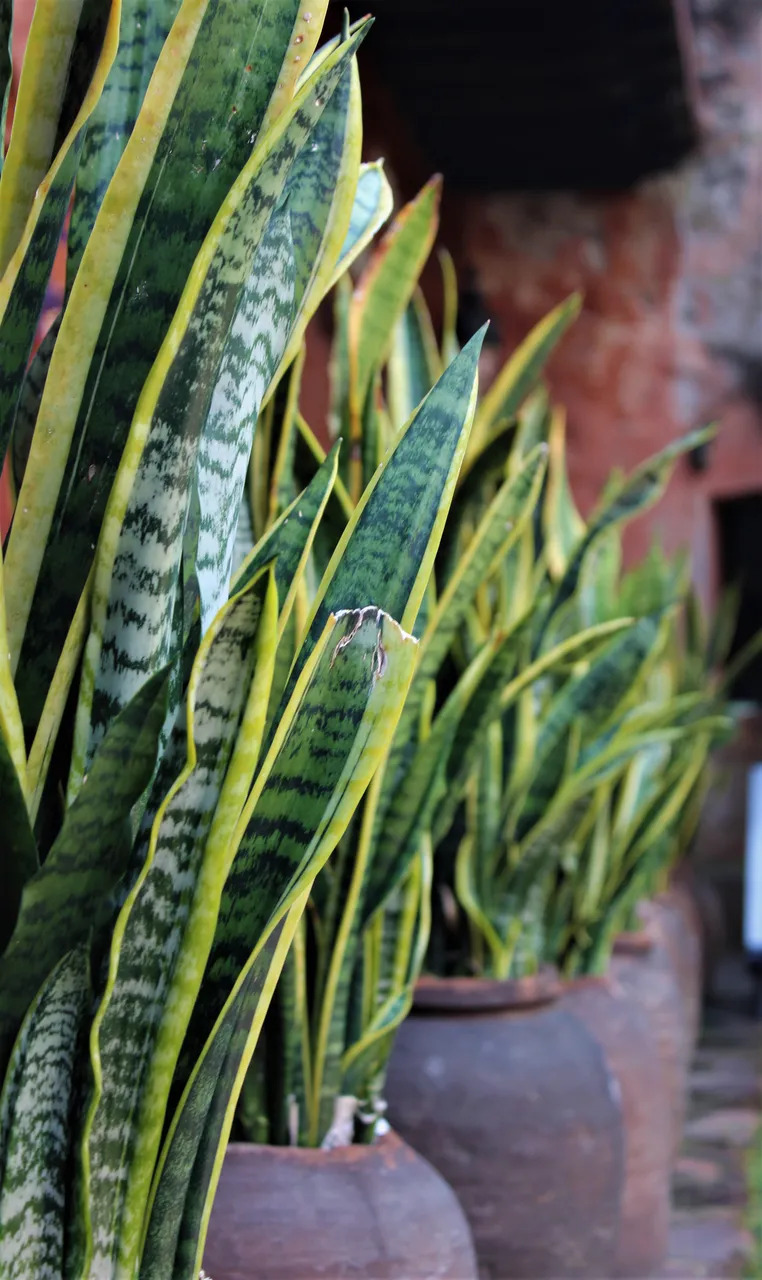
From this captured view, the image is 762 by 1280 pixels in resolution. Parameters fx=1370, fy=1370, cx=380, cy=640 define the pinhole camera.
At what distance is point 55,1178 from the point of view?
549mm

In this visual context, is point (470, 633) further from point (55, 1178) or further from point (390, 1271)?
point (55, 1178)

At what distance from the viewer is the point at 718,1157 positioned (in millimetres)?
→ 2334

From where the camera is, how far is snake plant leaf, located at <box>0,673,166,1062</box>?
1.64 ft

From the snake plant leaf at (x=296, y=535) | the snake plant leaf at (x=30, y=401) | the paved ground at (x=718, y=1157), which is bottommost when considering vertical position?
the paved ground at (x=718, y=1157)

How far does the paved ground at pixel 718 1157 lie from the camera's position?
1834mm

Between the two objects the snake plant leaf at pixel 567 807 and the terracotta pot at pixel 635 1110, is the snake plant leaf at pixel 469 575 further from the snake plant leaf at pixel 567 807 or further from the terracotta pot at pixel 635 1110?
the terracotta pot at pixel 635 1110

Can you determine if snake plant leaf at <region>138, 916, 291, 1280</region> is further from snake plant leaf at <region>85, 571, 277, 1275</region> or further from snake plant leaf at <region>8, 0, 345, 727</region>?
snake plant leaf at <region>8, 0, 345, 727</region>

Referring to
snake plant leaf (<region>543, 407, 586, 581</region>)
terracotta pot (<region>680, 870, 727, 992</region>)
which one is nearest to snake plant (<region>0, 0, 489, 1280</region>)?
snake plant leaf (<region>543, 407, 586, 581</region>)

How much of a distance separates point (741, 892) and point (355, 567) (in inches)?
147

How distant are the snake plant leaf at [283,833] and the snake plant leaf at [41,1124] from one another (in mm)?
43

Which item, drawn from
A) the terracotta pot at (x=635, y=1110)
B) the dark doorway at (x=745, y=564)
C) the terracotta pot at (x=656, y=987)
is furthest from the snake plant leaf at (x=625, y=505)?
the dark doorway at (x=745, y=564)

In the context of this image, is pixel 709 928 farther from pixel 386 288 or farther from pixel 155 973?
pixel 155 973

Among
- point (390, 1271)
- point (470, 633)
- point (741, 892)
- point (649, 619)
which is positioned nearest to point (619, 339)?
point (741, 892)

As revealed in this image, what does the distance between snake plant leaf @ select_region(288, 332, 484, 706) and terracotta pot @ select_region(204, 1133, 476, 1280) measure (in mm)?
334
